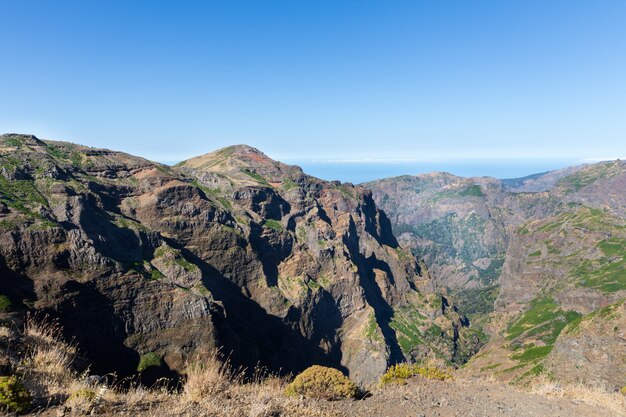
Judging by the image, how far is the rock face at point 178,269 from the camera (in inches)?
3219

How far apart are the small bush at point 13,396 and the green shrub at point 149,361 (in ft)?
270

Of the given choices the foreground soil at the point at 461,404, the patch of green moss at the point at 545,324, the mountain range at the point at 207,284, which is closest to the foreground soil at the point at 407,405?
the foreground soil at the point at 461,404

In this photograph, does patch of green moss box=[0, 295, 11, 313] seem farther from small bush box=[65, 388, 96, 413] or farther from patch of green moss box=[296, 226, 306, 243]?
patch of green moss box=[296, 226, 306, 243]

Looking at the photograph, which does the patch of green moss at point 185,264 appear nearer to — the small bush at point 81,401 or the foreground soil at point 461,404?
the foreground soil at point 461,404

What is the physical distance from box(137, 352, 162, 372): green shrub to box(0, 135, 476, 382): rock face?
123 cm

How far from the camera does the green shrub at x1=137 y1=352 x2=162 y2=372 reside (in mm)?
81938

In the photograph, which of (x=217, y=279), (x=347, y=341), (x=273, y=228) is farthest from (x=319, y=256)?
(x=217, y=279)

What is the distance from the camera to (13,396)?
9086mm

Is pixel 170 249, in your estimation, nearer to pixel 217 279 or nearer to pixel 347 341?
pixel 217 279

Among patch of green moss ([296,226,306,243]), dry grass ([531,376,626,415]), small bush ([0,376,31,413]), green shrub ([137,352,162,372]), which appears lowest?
green shrub ([137,352,162,372])

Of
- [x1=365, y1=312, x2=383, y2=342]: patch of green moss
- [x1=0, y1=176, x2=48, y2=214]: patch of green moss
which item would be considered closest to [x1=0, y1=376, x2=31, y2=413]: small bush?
[x1=0, y1=176, x2=48, y2=214]: patch of green moss

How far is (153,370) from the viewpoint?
8250 centimetres

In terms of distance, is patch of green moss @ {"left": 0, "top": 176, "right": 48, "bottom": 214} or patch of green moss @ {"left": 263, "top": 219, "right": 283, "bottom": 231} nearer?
patch of green moss @ {"left": 0, "top": 176, "right": 48, "bottom": 214}

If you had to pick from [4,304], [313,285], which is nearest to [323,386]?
[4,304]
